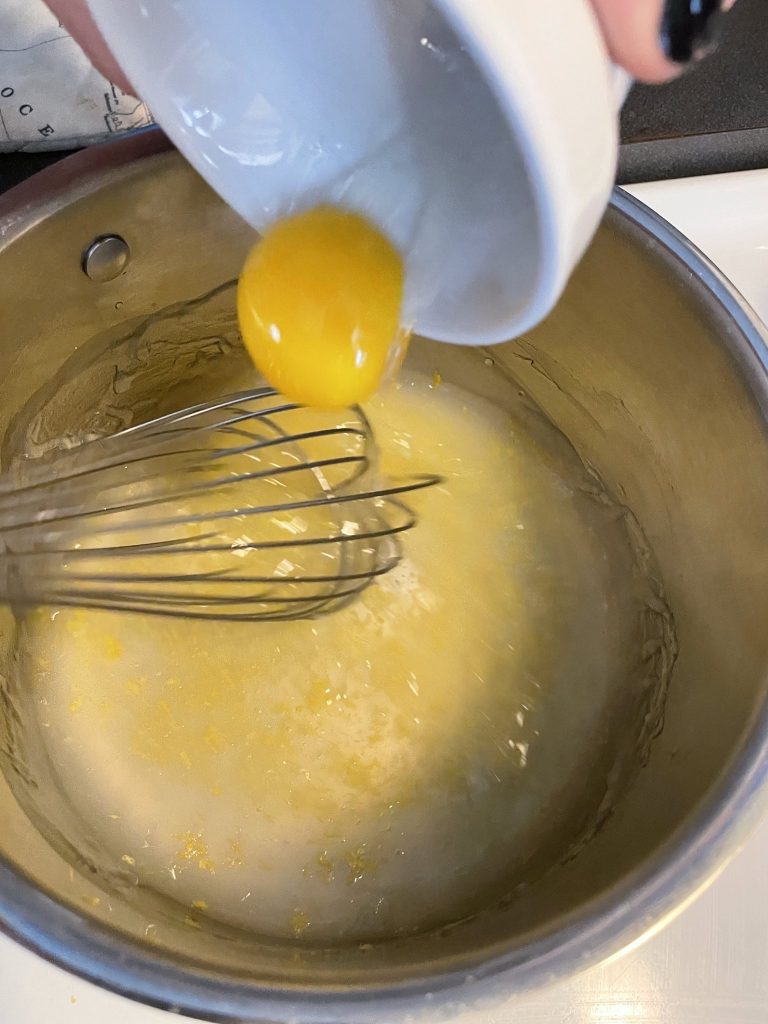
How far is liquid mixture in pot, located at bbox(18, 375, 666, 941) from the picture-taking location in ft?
1.82

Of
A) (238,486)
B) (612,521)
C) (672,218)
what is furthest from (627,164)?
(238,486)

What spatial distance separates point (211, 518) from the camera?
A: 0.66 metres

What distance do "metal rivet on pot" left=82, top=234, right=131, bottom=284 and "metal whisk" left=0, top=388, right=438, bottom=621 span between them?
0.12 meters

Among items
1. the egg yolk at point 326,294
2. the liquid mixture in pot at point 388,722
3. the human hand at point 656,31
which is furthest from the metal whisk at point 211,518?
the human hand at point 656,31

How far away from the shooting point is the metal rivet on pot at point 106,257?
50 centimetres

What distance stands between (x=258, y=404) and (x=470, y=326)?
337mm

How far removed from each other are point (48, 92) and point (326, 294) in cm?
34

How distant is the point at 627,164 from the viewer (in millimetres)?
660

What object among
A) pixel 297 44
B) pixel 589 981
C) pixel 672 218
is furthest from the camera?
pixel 672 218

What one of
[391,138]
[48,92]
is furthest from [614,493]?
[48,92]

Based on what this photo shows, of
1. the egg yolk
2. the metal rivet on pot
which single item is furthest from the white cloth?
the egg yolk

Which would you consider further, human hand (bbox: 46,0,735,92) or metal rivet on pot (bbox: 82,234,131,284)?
metal rivet on pot (bbox: 82,234,131,284)

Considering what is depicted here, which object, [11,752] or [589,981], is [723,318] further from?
[11,752]

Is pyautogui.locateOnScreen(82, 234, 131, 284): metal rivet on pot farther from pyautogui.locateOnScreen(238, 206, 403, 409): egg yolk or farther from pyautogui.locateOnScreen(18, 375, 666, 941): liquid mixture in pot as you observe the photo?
pyautogui.locateOnScreen(18, 375, 666, 941): liquid mixture in pot
